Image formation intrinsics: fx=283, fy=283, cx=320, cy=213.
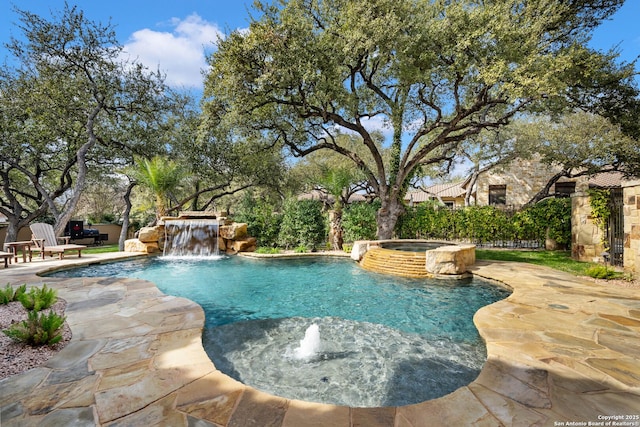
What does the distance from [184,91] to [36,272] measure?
12.6m

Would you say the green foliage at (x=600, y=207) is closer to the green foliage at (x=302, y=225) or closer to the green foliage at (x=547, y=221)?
the green foliage at (x=547, y=221)

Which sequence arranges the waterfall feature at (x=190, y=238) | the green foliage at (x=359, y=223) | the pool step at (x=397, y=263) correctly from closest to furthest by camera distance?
the pool step at (x=397, y=263) < the waterfall feature at (x=190, y=238) < the green foliage at (x=359, y=223)

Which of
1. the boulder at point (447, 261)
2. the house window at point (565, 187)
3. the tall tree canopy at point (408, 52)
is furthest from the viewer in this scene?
the house window at point (565, 187)

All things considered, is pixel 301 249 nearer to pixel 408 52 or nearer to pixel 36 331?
pixel 408 52

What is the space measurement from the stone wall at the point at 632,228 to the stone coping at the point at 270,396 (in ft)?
11.0

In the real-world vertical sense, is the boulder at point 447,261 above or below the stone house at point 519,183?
below

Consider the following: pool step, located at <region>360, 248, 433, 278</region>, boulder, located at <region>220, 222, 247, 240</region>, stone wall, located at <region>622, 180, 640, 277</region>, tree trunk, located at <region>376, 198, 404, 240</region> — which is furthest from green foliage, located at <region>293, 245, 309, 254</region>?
stone wall, located at <region>622, 180, 640, 277</region>

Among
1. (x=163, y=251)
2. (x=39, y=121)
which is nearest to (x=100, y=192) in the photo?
(x=39, y=121)

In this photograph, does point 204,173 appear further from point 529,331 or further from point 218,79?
point 529,331

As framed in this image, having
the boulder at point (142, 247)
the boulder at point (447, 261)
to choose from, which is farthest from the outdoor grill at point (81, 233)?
the boulder at point (447, 261)

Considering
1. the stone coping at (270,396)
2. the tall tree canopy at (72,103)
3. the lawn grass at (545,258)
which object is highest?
the tall tree canopy at (72,103)

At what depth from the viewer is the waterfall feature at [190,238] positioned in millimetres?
12039

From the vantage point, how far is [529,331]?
374 cm

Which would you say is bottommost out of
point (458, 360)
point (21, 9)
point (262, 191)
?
point (458, 360)
